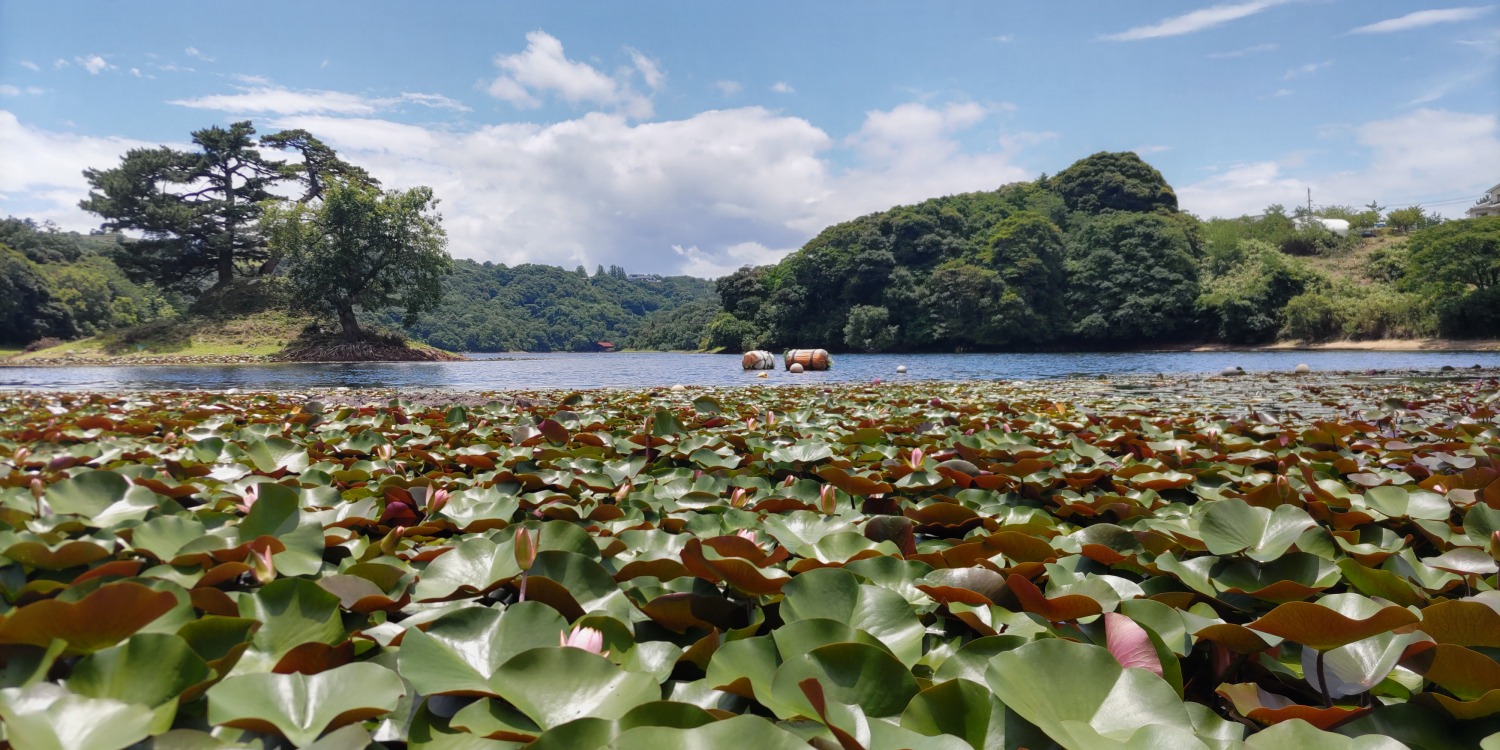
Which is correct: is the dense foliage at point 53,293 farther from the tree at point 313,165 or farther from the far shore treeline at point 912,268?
the tree at point 313,165

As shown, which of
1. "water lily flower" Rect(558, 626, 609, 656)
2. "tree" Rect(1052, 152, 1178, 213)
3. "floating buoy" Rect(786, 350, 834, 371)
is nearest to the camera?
"water lily flower" Rect(558, 626, 609, 656)

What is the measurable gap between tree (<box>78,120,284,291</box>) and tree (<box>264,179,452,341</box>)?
4778mm

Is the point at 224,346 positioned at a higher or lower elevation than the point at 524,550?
higher

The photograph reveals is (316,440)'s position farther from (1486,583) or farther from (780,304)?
(780,304)

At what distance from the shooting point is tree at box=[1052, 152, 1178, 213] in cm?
4931

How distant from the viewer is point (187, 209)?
103 feet

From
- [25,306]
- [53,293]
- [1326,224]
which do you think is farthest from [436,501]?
[1326,224]

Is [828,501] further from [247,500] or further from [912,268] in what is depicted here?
[912,268]

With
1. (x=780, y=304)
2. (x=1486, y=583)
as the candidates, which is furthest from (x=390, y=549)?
(x=780, y=304)

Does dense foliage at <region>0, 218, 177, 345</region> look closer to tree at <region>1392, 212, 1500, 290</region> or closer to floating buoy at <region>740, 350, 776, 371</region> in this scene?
floating buoy at <region>740, 350, 776, 371</region>

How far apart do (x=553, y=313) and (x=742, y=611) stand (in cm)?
9579

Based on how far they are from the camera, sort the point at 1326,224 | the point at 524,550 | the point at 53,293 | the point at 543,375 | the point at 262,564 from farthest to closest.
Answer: the point at 1326,224 < the point at 53,293 < the point at 543,375 < the point at 262,564 < the point at 524,550

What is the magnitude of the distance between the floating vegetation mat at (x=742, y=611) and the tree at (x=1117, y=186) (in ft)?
180

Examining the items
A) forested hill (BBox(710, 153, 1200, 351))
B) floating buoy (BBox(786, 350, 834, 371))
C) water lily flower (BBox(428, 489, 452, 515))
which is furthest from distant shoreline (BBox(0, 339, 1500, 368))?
water lily flower (BBox(428, 489, 452, 515))
